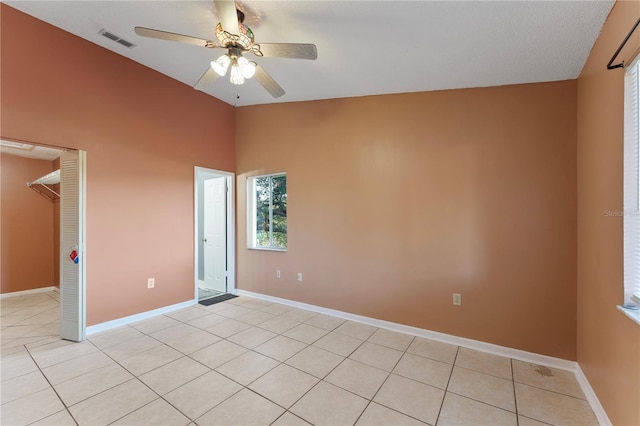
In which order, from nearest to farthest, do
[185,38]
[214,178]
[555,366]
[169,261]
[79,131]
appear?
[185,38], [555,366], [79,131], [169,261], [214,178]

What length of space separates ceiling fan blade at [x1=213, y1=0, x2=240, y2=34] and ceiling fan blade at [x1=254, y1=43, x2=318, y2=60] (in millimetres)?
214

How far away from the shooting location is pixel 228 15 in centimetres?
171

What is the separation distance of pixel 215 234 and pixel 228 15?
12.5 ft

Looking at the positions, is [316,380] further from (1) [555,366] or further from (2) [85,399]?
(1) [555,366]

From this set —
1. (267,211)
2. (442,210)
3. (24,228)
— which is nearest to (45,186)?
(24,228)

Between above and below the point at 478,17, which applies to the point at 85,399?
below

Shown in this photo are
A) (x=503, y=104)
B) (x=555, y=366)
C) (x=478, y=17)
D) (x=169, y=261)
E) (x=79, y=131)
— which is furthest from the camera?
(x=169, y=261)

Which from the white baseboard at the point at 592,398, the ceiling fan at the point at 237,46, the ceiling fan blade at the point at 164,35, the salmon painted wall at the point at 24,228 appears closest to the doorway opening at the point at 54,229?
the salmon painted wall at the point at 24,228

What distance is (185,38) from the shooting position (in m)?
1.92

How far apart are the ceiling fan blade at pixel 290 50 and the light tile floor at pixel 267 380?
254cm

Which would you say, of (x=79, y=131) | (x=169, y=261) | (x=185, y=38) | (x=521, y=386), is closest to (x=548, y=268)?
(x=521, y=386)

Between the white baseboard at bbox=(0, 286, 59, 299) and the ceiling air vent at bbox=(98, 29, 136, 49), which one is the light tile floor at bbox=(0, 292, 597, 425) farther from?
the ceiling air vent at bbox=(98, 29, 136, 49)

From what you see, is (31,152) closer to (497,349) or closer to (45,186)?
(45,186)

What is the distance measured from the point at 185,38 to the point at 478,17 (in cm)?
210
